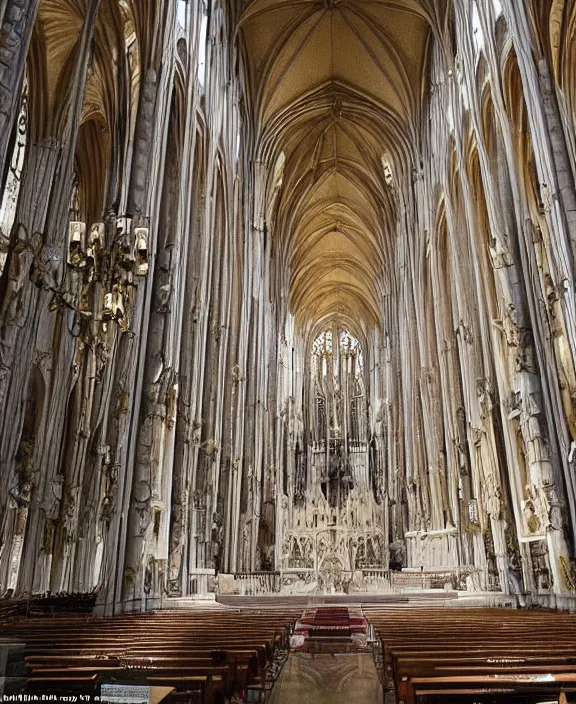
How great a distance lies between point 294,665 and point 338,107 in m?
27.4

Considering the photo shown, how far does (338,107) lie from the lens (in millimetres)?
28953

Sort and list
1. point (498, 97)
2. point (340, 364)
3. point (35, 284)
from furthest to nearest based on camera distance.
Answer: point (340, 364)
point (498, 97)
point (35, 284)

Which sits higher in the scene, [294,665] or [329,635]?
[329,635]

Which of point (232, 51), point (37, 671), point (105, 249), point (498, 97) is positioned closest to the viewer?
point (37, 671)

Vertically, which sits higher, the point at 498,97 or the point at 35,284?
the point at 498,97

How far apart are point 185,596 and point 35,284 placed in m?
8.86

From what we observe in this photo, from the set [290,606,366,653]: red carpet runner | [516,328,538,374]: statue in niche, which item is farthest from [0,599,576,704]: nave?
[516,328,538,374]: statue in niche

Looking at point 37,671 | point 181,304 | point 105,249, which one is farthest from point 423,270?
point 37,671

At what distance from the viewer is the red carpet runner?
23.6 feet

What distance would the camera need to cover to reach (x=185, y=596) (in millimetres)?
14445

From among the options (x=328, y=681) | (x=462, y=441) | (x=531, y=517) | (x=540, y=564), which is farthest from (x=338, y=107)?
(x=328, y=681)

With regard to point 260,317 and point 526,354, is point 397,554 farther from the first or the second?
point 526,354

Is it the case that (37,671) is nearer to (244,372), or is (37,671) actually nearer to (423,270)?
(244,372)

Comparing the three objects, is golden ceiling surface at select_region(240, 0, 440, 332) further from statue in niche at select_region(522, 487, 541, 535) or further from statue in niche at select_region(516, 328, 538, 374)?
statue in niche at select_region(522, 487, 541, 535)
